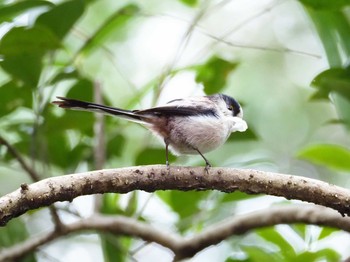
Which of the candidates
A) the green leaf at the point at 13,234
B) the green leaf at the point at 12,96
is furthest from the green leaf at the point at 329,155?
the green leaf at the point at 13,234

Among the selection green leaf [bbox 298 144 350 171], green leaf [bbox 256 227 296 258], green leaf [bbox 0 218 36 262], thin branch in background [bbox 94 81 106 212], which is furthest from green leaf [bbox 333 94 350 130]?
green leaf [bbox 0 218 36 262]

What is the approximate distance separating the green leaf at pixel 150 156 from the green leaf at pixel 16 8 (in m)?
0.71

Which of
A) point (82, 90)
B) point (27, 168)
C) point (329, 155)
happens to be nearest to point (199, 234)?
point (329, 155)

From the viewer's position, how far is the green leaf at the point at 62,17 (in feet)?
8.98

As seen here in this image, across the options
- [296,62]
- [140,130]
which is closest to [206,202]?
[140,130]

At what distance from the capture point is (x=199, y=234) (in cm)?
276

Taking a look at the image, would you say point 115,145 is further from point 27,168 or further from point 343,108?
point 343,108

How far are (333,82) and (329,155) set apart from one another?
0.45 m

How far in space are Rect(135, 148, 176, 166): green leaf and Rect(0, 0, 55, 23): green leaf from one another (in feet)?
2.34

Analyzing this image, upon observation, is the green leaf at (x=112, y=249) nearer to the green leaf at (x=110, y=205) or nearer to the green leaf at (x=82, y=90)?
the green leaf at (x=110, y=205)

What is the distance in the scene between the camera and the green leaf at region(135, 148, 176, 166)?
2.88 m

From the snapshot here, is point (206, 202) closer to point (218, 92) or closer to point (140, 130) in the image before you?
point (218, 92)

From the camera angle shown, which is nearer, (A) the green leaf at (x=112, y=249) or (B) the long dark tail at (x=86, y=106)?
(B) the long dark tail at (x=86, y=106)

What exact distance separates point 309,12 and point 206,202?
92 cm
